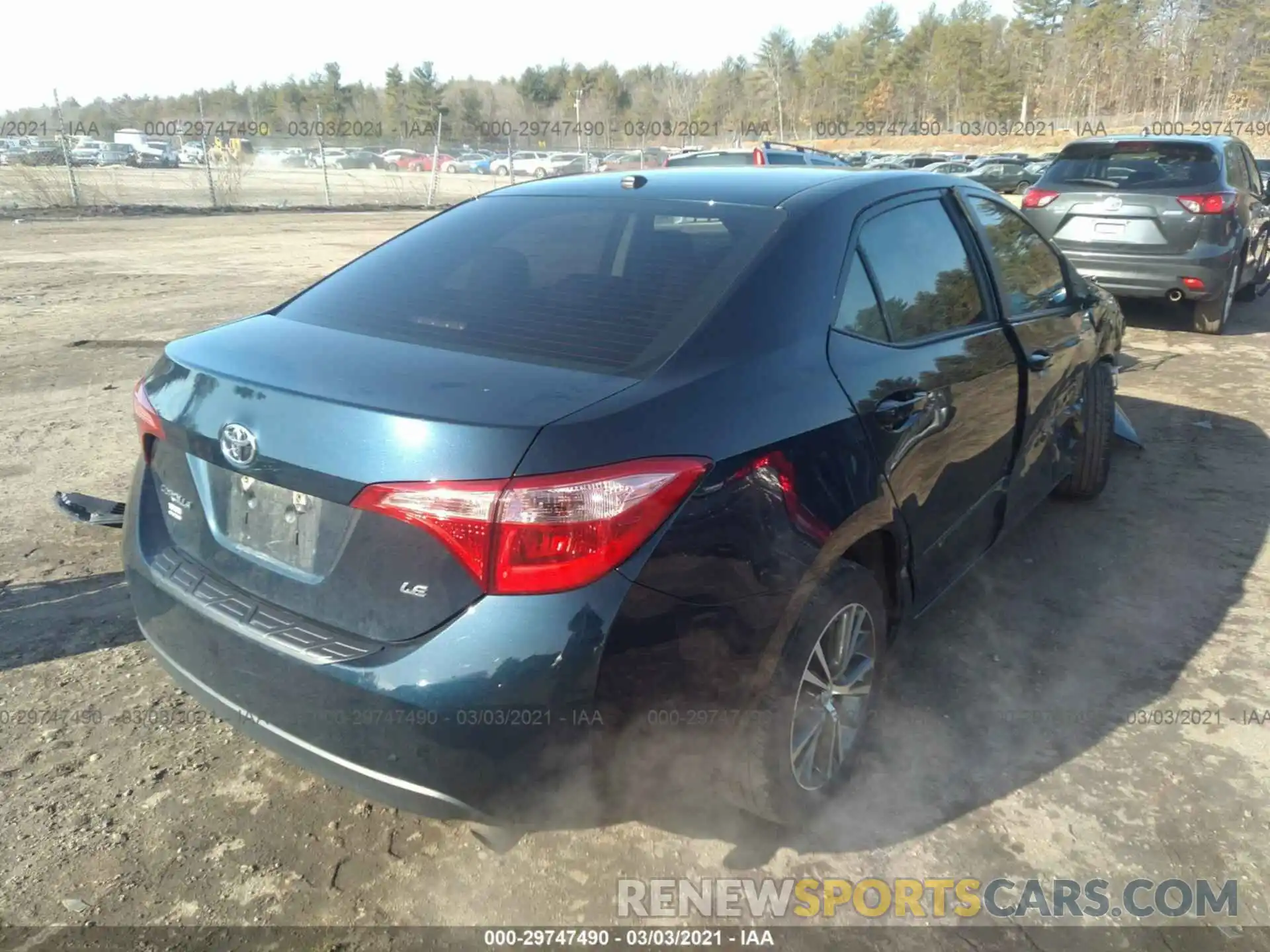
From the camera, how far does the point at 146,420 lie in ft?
7.93

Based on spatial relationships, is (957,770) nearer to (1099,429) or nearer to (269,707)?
(269,707)

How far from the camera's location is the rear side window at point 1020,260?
3.57 metres

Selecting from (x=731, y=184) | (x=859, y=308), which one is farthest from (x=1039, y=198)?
(x=859, y=308)

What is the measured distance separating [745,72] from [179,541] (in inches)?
3910

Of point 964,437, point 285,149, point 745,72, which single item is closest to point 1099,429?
point 964,437

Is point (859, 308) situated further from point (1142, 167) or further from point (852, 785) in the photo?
point (1142, 167)

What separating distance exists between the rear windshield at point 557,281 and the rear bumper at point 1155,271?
22.4ft

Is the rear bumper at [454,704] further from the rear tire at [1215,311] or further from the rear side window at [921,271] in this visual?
the rear tire at [1215,311]

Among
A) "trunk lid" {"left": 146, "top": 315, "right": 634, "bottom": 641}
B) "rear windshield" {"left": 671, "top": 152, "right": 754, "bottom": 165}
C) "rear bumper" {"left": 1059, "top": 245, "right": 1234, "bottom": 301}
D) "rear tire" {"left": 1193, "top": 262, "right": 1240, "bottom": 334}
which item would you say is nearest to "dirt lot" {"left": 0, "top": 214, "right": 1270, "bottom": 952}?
"trunk lid" {"left": 146, "top": 315, "right": 634, "bottom": 641}

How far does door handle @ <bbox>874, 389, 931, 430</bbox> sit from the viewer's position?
256cm

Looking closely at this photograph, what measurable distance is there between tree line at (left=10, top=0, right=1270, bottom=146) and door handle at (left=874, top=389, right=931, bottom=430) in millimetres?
46883

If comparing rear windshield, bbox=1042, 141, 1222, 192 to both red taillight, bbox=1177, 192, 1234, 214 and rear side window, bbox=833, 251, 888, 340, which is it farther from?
rear side window, bbox=833, 251, 888, 340

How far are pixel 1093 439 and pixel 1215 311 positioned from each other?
5427 millimetres

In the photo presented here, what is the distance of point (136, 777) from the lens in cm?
274
